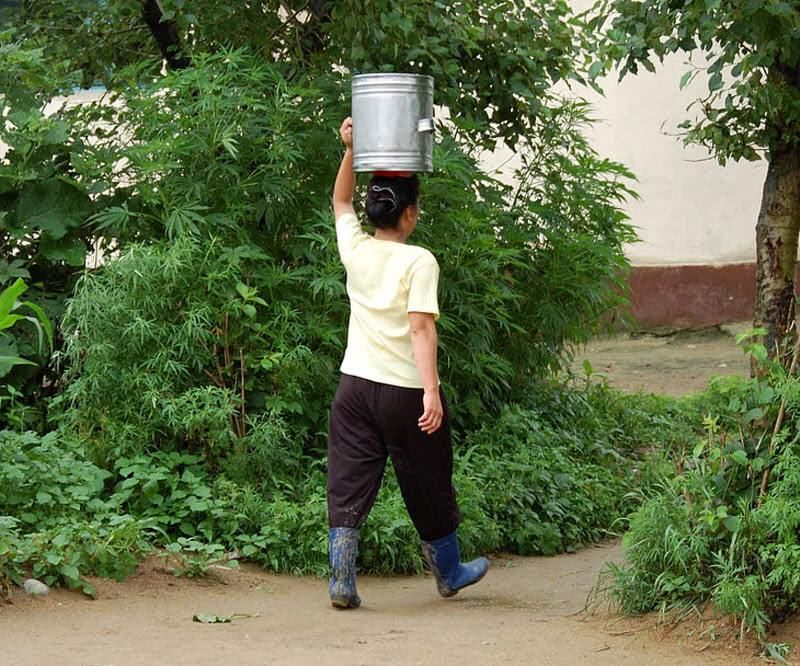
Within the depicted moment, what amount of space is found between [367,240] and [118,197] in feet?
8.24

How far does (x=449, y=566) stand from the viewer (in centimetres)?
573

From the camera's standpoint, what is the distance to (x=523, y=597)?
6.10 m

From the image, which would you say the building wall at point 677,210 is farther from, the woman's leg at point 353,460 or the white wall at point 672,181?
the woman's leg at point 353,460

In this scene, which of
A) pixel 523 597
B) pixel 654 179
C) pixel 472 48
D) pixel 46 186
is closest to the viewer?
pixel 523 597

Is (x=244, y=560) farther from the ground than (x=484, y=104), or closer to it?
closer to it

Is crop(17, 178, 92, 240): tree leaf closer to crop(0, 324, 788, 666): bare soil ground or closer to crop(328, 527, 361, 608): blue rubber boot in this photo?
crop(0, 324, 788, 666): bare soil ground

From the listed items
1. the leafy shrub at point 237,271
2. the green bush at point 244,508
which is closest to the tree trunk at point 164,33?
the leafy shrub at point 237,271

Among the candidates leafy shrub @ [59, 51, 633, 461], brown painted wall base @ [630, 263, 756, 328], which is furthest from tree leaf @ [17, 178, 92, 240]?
brown painted wall base @ [630, 263, 756, 328]

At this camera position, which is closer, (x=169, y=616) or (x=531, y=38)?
(x=169, y=616)

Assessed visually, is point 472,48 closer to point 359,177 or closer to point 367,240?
point 359,177

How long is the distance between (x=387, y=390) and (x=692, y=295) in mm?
9972

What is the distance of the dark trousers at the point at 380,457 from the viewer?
5426 millimetres

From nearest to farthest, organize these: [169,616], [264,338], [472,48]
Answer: [169,616]
[264,338]
[472,48]

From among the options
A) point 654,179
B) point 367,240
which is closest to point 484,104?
point 367,240
